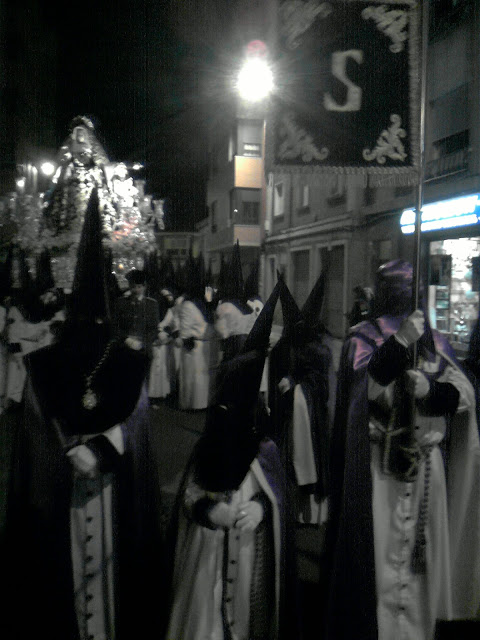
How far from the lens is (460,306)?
1017 centimetres

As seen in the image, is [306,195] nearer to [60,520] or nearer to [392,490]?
[392,490]

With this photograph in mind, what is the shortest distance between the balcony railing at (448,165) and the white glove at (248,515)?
9.69m

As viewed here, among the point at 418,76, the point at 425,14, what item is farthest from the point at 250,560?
the point at 425,14

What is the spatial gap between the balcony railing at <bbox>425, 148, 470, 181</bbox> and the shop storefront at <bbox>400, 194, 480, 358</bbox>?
64 cm

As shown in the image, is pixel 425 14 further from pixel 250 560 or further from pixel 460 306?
pixel 460 306

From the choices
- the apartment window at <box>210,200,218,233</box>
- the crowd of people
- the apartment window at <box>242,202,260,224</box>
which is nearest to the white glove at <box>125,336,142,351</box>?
the crowd of people

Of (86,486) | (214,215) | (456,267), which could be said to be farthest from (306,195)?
(86,486)

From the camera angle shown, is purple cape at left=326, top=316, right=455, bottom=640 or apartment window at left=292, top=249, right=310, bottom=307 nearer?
purple cape at left=326, top=316, right=455, bottom=640

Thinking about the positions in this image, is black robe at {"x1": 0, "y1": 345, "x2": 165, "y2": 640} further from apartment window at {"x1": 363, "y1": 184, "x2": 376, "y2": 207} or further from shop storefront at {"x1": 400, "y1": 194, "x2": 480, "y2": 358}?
apartment window at {"x1": 363, "y1": 184, "x2": 376, "y2": 207}

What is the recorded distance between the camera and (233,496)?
8.68ft

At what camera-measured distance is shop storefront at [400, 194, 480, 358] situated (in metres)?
10.1

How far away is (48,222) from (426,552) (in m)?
8.21

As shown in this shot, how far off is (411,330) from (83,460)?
166 centimetres

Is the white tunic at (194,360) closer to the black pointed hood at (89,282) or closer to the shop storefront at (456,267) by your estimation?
the shop storefront at (456,267)
